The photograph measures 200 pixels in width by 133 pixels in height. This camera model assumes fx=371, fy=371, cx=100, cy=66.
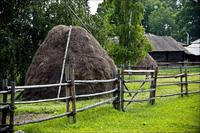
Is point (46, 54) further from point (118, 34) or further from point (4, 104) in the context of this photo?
point (118, 34)

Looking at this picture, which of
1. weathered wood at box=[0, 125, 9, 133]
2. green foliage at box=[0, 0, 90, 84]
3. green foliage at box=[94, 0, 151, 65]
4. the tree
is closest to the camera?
weathered wood at box=[0, 125, 9, 133]

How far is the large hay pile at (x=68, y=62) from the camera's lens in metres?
13.9

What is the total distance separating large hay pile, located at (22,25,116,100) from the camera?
13867 mm

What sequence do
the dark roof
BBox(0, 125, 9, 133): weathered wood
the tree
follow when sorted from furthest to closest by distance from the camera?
the tree
the dark roof
BBox(0, 125, 9, 133): weathered wood

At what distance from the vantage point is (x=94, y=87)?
46.1 feet

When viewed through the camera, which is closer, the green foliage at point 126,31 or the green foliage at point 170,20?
the green foliage at point 126,31

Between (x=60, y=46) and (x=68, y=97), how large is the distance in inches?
230

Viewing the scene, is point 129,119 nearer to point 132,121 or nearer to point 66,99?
point 132,121

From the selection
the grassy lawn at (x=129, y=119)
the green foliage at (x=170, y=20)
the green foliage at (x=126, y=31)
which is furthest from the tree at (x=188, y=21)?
the grassy lawn at (x=129, y=119)

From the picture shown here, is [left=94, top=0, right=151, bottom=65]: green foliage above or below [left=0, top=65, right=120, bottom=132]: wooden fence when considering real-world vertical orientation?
above

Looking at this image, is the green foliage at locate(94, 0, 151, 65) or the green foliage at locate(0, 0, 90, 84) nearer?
the green foliage at locate(0, 0, 90, 84)

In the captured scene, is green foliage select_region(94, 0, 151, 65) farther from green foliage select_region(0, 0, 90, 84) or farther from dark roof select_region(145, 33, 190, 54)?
dark roof select_region(145, 33, 190, 54)

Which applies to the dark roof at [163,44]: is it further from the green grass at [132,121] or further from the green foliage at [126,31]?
the green grass at [132,121]

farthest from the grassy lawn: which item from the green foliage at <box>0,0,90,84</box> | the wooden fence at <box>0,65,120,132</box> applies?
the green foliage at <box>0,0,90,84</box>
